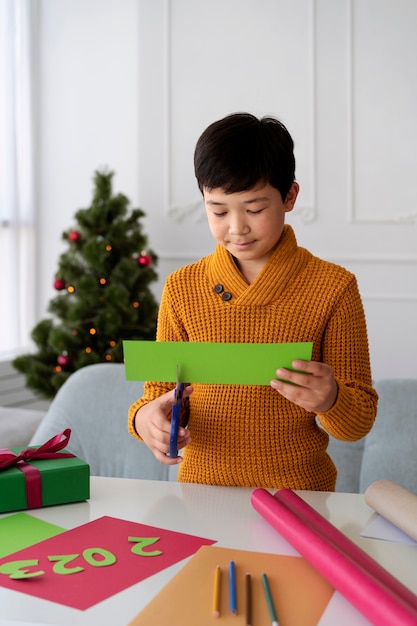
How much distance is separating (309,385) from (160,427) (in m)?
0.26

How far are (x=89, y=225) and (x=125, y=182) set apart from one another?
2.83ft

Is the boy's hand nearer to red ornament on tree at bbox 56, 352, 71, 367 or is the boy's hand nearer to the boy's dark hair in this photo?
the boy's dark hair

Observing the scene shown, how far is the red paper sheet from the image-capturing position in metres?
0.93

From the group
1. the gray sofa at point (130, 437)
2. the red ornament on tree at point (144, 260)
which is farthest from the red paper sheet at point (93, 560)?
the red ornament on tree at point (144, 260)

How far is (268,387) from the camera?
141cm

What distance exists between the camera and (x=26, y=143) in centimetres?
464

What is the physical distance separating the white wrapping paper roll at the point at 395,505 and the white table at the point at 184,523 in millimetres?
25

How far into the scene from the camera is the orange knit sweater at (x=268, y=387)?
4.61 feet

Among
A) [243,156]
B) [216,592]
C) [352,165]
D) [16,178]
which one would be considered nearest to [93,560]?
[216,592]

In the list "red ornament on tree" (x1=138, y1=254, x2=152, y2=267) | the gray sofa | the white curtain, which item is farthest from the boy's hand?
the white curtain

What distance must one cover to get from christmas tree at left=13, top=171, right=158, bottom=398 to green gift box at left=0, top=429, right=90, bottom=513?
7.52 feet

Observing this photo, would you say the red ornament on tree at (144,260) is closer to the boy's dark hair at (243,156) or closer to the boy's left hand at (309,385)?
the boy's dark hair at (243,156)

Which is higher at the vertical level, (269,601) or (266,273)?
(266,273)

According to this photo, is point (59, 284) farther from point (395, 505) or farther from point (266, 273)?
point (395, 505)
